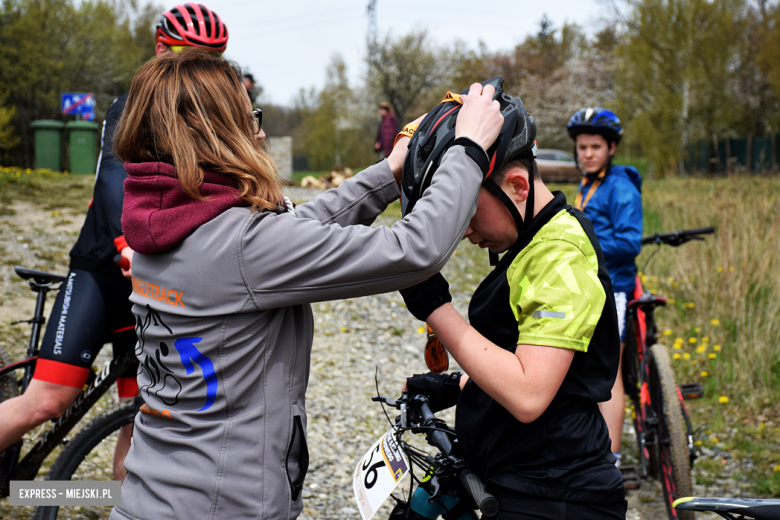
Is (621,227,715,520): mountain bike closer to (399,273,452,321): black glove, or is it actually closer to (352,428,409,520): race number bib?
(352,428,409,520): race number bib

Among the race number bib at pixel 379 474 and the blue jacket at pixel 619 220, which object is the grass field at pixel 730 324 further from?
the race number bib at pixel 379 474

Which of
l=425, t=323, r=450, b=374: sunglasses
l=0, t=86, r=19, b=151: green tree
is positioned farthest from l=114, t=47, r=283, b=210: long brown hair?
l=0, t=86, r=19, b=151: green tree

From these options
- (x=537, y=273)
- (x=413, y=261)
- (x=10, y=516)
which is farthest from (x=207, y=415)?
(x=10, y=516)

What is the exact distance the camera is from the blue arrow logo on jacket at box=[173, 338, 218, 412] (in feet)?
5.16

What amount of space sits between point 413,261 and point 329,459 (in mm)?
3342

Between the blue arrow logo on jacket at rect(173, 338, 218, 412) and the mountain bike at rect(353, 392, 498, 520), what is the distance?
514 mm

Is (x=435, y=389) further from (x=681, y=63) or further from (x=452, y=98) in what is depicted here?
(x=681, y=63)

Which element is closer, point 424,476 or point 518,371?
point 518,371

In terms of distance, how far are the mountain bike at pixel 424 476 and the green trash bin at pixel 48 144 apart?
18230mm

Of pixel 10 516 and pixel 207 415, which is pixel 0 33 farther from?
pixel 207 415

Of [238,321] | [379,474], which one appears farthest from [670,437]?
[238,321]

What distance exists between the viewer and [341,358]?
253 inches

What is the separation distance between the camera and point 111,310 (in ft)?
9.48

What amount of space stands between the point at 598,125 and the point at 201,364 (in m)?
3.39
